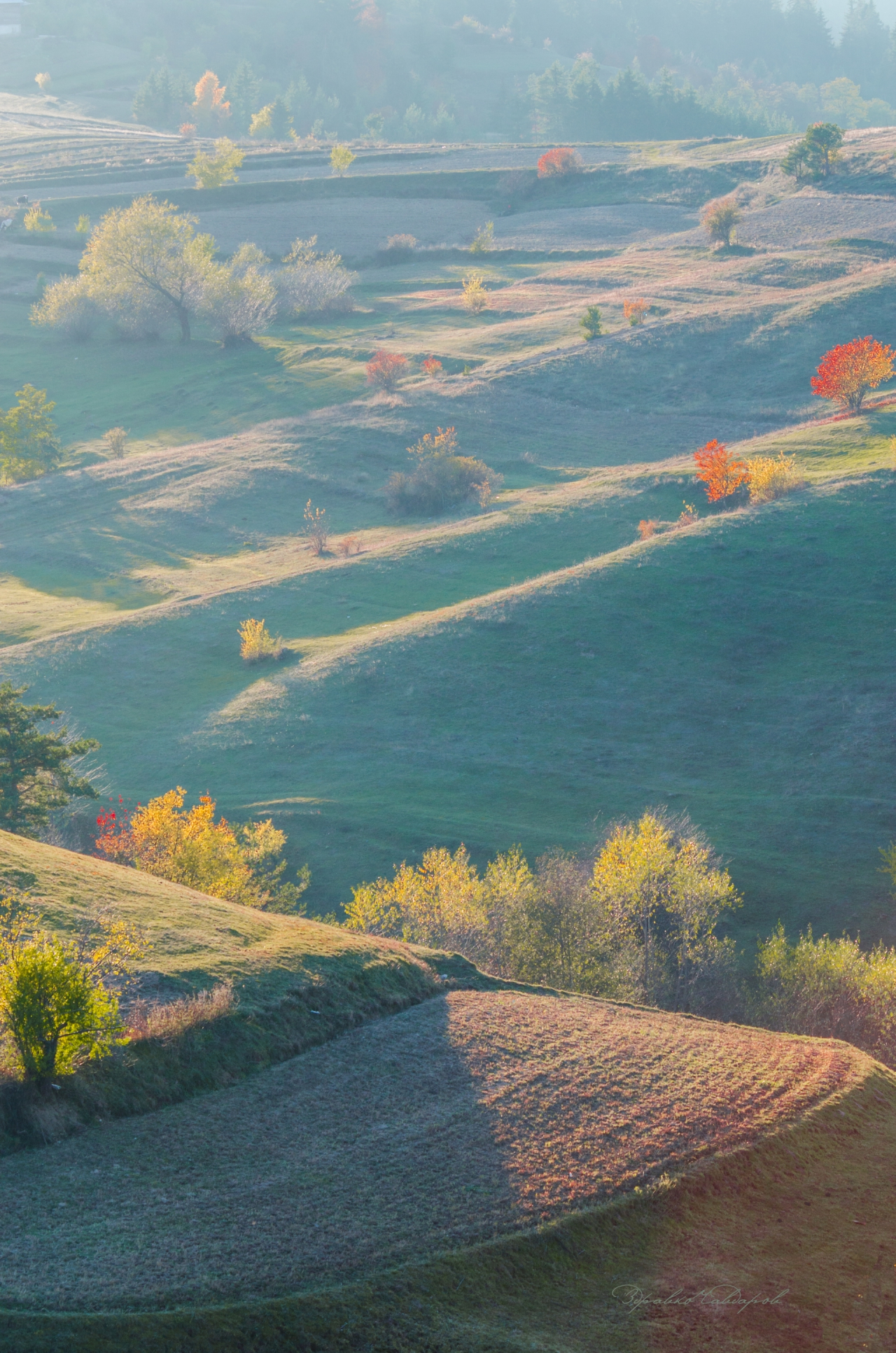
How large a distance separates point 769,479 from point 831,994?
32.2 meters

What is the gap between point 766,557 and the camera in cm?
4609

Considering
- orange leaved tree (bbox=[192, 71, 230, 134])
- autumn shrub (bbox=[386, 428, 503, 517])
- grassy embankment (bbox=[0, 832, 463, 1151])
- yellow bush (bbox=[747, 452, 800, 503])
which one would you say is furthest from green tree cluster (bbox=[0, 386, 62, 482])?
orange leaved tree (bbox=[192, 71, 230, 134])

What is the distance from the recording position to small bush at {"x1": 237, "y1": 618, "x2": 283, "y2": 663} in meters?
46.5

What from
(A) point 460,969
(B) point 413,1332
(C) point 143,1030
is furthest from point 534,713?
(B) point 413,1332

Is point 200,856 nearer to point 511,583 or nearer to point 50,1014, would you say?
point 50,1014

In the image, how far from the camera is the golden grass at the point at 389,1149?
10.5 metres

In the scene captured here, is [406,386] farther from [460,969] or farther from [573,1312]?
[573,1312]

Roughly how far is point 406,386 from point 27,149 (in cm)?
10916

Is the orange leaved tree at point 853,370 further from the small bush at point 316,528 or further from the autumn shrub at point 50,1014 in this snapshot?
the autumn shrub at point 50,1014

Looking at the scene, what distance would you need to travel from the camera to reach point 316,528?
59.9 meters

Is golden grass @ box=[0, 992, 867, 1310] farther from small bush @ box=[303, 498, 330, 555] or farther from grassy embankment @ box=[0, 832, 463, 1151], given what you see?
small bush @ box=[303, 498, 330, 555]

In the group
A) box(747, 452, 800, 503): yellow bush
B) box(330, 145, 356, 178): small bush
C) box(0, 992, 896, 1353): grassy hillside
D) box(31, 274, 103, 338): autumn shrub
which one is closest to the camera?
box(0, 992, 896, 1353): grassy hillside

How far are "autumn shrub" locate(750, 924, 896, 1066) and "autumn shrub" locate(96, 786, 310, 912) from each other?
554 inches

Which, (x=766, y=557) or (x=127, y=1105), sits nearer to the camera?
(x=127, y=1105)
